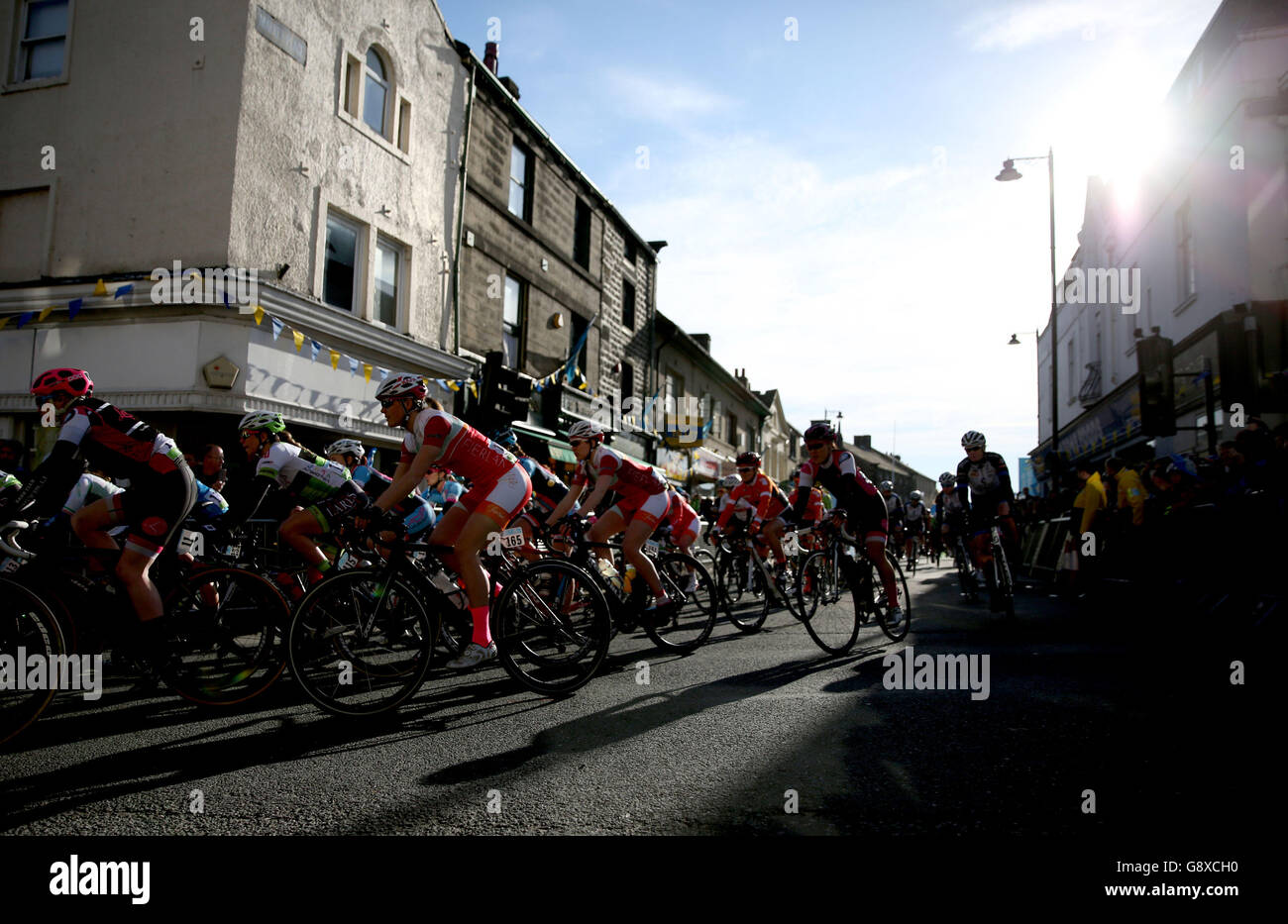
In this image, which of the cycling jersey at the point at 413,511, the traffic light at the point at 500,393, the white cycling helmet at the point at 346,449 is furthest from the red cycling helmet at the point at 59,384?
the traffic light at the point at 500,393

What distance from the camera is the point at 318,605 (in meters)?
4.56

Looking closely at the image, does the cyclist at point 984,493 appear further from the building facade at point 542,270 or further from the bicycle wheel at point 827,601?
the building facade at point 542,270

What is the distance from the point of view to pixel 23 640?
13.1ft

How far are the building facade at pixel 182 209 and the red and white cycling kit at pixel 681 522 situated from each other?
689cm

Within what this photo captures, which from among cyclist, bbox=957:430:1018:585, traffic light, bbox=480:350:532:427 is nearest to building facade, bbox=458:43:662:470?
traffic light, bbox=480:350:532:427

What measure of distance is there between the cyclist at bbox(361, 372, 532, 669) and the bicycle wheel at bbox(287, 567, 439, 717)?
297 mm

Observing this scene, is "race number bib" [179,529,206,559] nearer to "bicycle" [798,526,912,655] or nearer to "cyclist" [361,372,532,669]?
"cyclist" [361,372,532,669]

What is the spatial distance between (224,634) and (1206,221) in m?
19.7

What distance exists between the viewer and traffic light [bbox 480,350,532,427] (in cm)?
1727

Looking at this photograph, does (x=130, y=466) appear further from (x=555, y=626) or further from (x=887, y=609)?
(x=887, y=609)

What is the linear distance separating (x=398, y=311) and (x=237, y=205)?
3892 mm

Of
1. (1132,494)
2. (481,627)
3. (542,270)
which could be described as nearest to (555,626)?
(481,627)
